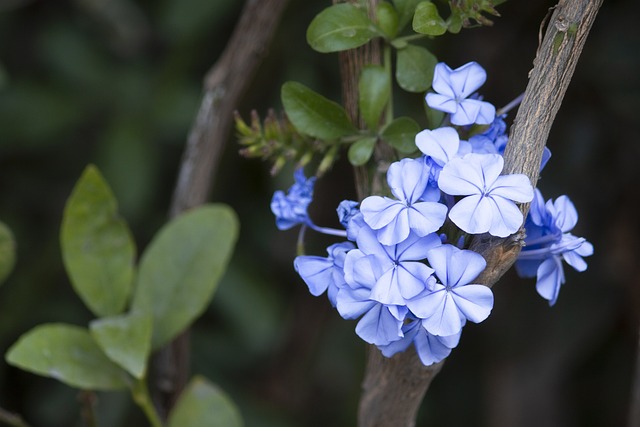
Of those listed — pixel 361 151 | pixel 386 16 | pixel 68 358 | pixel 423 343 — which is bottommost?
pixel 68 358

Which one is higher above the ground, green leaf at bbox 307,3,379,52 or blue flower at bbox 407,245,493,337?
green leaf at bbox 307,3,379,52

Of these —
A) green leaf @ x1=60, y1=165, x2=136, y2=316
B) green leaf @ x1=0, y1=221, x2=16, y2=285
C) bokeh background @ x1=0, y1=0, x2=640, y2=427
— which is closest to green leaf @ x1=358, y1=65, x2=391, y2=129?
green leaf @ x1=60, y1=165, x2=136, y2=316

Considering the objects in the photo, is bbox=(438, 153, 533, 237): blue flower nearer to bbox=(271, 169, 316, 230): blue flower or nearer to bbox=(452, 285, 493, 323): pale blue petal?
bbox=(452, 285, 493, 323): pale blue petal

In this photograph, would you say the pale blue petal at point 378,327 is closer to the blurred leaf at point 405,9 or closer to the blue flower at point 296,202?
the blue flower at point 296,202

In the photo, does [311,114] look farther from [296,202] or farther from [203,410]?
[203,410]

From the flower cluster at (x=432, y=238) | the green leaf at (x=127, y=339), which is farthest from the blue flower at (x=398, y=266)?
the green leaf at (x=127, y=339)

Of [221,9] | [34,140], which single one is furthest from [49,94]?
[221,9]

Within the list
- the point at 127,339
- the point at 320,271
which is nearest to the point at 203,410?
the point at 127,339
